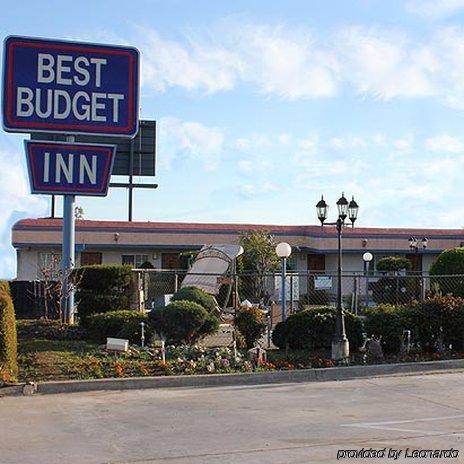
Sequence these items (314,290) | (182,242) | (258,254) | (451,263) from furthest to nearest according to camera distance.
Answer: (182,242)
(258,254)
(314,290)
(451,263)

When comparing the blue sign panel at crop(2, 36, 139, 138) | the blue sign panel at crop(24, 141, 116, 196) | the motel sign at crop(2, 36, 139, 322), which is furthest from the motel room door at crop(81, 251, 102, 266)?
the blue sign panel at crop(2, 36, 139, 138)

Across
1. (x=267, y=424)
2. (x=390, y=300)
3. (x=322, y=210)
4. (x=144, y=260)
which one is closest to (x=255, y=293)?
(x=390, y=300)

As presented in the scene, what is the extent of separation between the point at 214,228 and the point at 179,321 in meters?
25.6

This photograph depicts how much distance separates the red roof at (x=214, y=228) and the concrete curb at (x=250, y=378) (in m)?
26.1

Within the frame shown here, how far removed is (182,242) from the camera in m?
39.2

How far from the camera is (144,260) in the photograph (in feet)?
130

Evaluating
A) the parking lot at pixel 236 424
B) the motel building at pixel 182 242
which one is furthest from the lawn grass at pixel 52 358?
the motel building at pixel 182 242

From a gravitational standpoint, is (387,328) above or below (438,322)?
below

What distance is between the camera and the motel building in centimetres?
3766

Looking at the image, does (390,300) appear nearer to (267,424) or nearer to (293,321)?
(293,321)

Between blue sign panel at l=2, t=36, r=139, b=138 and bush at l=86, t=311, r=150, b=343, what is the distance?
4127 millimetres

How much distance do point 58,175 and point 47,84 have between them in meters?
1.94

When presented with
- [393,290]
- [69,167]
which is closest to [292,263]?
[393,290]

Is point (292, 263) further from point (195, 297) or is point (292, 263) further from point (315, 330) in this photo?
point (315, 330)
